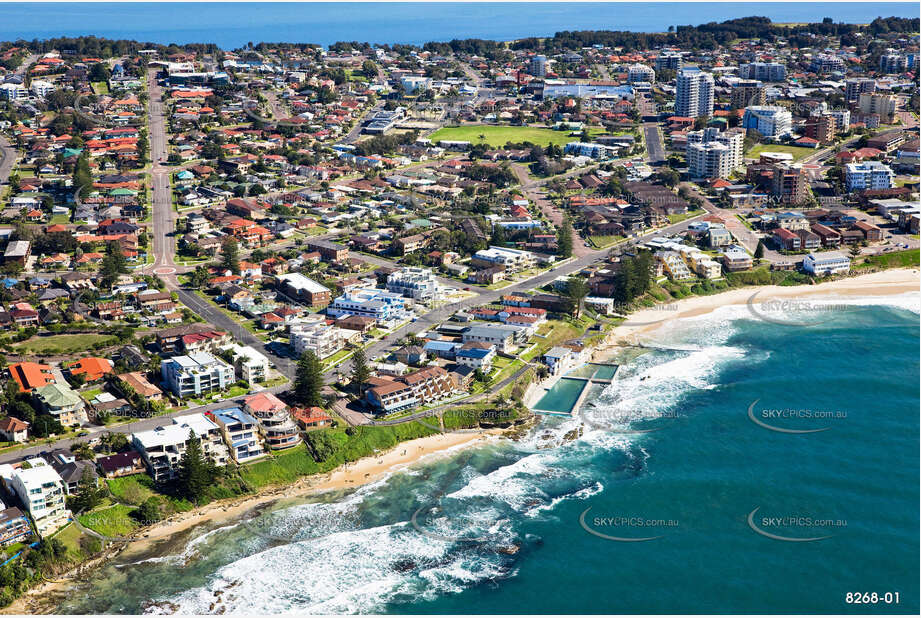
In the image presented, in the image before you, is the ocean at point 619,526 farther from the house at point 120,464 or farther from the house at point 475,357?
the house at point 475,357

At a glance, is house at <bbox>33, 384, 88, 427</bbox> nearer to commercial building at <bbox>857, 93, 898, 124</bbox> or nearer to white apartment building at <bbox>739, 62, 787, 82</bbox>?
commercial building at <bbox>857, 93, 898, 124</bbox>

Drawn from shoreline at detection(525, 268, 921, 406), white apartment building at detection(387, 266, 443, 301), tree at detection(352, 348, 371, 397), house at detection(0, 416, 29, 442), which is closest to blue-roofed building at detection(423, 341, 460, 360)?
tree at detection(352, 348, 371, 397)

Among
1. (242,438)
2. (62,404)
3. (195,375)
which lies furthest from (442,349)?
(62,404)

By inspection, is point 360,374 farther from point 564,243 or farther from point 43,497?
point 564,243

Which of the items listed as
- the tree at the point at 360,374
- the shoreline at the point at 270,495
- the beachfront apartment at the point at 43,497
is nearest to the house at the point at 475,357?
the tree at the point at 360,374

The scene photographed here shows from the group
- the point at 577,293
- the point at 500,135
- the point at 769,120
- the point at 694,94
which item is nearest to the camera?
the point at 577,293

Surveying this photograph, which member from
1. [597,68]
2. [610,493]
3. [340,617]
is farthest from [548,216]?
[597,68]

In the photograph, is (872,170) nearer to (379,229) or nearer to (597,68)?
(379,229)
